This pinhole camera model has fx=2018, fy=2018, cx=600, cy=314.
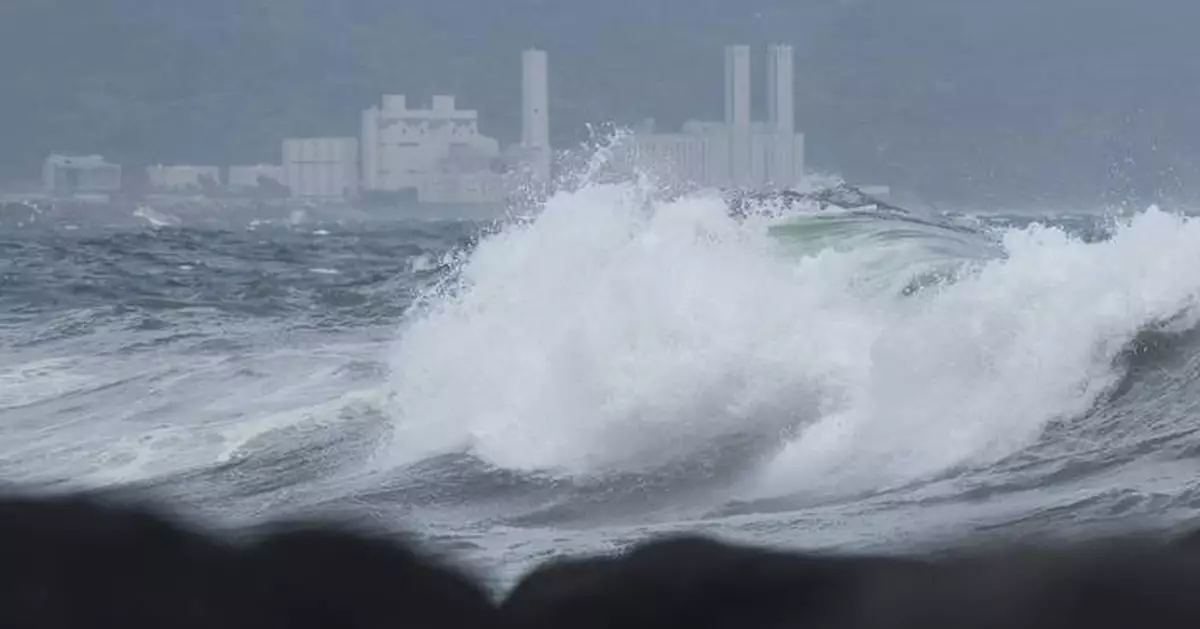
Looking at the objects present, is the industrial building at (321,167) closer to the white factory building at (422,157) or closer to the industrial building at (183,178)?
the white factory building at (422,157)

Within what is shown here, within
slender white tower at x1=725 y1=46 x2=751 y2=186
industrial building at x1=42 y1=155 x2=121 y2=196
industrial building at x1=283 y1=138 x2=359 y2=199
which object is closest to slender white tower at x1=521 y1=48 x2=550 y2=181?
industrial building at x1=283 y1=138 x2=359 y2=199

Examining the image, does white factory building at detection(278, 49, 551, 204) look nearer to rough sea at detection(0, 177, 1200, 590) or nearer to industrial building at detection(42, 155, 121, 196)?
industrial building at detection(42, 155, 121, 196)

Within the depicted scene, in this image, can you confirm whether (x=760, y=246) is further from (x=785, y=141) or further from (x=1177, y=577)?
(x=785, y=141)

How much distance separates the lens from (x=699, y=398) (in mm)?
10031

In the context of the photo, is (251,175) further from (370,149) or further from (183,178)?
(370,149)

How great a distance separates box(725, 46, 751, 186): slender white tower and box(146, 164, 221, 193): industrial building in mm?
20445

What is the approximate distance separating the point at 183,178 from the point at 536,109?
1491cm

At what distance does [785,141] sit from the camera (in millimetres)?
79250

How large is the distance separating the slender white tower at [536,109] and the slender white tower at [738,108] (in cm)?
728

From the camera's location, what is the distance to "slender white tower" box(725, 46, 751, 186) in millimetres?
74375

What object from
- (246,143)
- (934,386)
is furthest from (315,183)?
(934,386)

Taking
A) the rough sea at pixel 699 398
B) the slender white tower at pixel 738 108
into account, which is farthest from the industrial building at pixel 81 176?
the rough sea at pixel 699 398

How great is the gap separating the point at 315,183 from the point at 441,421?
67.3 meters

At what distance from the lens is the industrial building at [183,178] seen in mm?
78375
